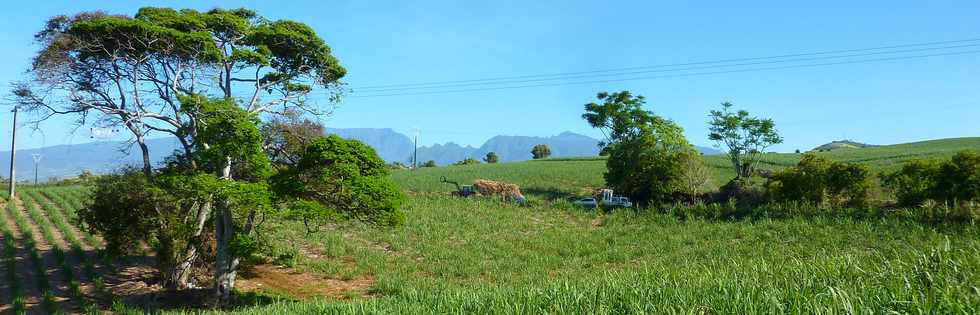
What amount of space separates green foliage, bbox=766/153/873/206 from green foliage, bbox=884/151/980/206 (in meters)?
1.79

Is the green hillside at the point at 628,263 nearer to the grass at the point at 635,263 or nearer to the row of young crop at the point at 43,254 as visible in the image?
the grass at the point at 635,263

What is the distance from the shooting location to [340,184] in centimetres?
1517

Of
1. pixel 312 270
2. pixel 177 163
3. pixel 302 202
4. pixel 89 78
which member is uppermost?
pixel 89 78

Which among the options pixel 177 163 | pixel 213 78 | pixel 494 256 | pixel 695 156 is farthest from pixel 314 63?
pixel 695 156

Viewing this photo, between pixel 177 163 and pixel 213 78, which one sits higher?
pixel 213 78

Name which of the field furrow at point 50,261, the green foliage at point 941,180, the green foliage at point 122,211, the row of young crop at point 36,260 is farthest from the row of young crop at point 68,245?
the green foliage at point 941,180

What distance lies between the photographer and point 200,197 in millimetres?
14438

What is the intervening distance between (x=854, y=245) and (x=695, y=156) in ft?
59.2

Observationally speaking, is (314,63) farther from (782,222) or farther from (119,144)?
(782,222)

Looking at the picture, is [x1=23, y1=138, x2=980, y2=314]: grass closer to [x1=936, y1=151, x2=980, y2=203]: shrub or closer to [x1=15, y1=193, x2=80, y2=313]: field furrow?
[x1=15, y1=193, x2=80, y2=313]: field furrow

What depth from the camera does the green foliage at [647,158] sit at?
37594 millimetres

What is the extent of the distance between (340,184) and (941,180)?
1171 inches

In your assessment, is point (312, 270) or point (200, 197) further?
point (312, 270)

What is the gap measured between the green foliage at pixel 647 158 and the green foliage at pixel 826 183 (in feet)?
22.5
